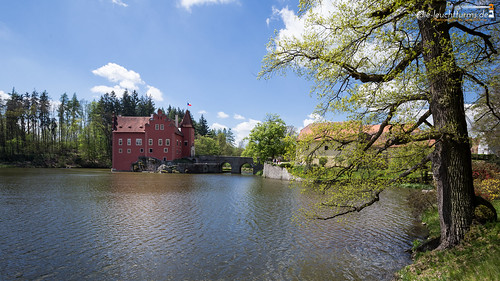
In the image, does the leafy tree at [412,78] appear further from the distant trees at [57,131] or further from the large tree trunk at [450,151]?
the distant trees at [57,131]

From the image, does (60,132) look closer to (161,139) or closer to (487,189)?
(161,139)

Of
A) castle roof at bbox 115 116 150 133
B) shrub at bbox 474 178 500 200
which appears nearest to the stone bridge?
castle roof at bbox 115 116 150 133

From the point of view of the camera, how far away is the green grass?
5.32 meters

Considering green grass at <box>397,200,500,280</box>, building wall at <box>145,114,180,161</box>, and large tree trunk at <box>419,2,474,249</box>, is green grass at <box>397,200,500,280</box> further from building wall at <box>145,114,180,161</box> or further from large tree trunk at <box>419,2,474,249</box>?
building wall at <box>145,114,180,161</box>

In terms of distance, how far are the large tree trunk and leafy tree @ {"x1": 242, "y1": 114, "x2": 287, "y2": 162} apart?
39300 millimetres

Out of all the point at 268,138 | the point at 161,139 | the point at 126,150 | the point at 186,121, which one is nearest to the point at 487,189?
the point at 268,138

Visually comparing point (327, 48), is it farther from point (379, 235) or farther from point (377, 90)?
point (379, 235)

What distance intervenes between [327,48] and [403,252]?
288 inches

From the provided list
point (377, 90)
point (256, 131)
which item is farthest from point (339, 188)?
point (256, 131)

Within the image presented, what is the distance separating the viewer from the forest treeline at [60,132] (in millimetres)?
62812

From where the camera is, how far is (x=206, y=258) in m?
8.85

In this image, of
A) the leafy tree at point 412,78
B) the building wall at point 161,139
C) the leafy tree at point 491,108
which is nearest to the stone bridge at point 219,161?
the building wall at point 161,139

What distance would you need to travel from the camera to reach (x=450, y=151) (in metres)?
6.34

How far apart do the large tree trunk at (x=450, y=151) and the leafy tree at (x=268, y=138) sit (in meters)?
39.3
